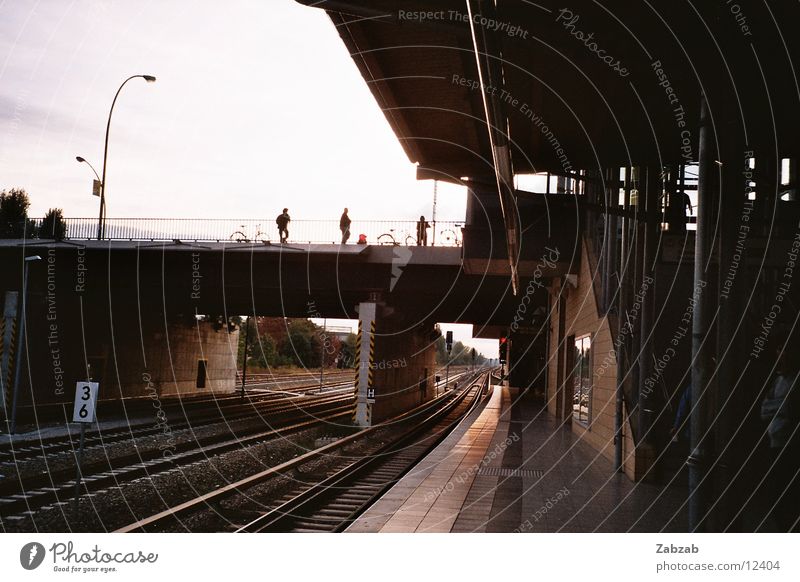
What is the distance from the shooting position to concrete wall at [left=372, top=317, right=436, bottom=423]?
27.6m

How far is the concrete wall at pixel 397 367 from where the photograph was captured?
27.6 meters

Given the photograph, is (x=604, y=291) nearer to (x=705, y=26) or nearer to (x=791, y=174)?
(x=791, y=174)

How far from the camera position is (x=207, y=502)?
11406 millimetres

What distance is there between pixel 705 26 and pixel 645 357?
6.42 metres

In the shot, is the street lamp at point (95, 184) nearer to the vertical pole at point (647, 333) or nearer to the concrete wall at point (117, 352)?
the concrete wall at point (117, 352)

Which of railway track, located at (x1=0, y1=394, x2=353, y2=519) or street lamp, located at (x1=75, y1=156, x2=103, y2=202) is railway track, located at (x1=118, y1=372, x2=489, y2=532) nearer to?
railway track, located at (x1=0, y1=394, x2=353, y2=519)

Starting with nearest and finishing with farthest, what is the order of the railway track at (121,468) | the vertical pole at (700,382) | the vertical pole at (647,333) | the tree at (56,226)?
the vertical pole at (700,382) → the railway track at (121,468) → the vertical pole at (647,333) → the tree at (56,226)

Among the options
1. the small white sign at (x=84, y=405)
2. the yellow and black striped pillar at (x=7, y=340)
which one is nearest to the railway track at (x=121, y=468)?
the small white sign at (x=84, y=405)

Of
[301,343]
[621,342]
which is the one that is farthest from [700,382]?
[301,343]

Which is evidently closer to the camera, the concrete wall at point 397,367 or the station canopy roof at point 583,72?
the station canopy roof at point 583,72

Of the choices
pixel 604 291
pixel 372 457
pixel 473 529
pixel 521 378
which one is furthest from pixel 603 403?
pixel 521 378

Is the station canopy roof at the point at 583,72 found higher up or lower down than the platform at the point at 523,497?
higher up

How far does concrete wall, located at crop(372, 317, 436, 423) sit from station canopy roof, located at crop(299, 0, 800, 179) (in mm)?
11104

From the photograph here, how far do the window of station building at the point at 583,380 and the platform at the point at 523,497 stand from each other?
0.96 m
